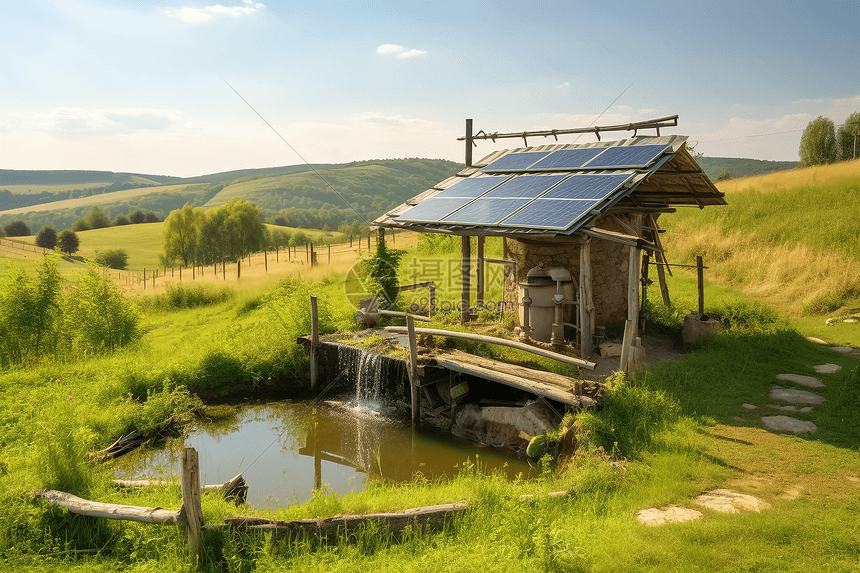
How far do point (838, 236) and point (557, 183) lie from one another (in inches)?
509

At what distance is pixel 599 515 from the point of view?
6.58 m

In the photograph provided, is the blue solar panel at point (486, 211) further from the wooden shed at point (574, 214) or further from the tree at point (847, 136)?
the tree at point (847, 136)

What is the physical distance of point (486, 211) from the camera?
12.3 metres

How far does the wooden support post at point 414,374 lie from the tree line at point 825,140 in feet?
143

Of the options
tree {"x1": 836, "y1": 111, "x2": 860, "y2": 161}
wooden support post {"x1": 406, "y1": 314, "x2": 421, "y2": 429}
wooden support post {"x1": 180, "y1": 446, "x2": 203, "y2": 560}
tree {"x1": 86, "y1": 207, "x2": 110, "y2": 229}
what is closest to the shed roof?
wooden support post {"x1": 406, "y1": 314, "x2": 421, "y2": 429}

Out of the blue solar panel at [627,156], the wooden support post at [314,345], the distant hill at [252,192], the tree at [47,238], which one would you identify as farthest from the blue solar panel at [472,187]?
the distant hill at [252,192]

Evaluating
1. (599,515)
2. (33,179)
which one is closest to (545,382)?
(599,515)

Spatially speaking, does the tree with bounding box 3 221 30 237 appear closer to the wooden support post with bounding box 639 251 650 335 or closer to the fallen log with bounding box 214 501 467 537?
the wooden support post with bounding box 639 251 650 335

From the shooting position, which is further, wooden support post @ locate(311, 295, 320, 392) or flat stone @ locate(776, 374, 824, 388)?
wooden support post @ locate(311, 295, 320, 392)

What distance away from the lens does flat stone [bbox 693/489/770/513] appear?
629 cm

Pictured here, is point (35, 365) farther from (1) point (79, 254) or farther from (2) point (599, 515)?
(1) point (79, 254)

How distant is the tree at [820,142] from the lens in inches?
1693

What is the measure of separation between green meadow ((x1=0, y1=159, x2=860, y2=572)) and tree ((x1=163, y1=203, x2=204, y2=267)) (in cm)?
5821
